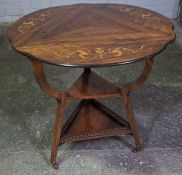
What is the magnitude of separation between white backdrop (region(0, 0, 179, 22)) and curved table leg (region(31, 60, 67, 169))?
91.1 inches

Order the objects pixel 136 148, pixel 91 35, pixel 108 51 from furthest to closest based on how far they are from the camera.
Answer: pixel 136 148, pixel 91 35, pixel 108 51

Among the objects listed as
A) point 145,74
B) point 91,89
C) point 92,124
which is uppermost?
point 145,74

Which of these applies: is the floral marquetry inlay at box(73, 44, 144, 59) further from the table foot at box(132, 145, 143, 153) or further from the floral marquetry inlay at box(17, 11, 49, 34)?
the table foot at box(132, 145, 143, 153)

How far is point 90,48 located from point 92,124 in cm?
65

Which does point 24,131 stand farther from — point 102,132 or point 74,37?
point 74,37

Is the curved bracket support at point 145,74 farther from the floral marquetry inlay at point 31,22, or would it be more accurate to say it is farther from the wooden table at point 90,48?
the floral marquetry inlay at point 31,22

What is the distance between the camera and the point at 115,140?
2049 mm

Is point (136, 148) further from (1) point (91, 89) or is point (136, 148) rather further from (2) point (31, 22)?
(2) point (31, 22)

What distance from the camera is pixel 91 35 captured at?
1.67 metres

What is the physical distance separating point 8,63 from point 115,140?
1.44m

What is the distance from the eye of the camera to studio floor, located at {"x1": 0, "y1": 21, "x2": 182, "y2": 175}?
6.10 ft

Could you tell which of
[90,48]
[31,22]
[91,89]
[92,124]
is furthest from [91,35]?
[92,124]

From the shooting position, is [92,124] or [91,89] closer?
[91,89]

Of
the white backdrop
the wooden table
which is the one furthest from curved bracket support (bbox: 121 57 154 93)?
the white backdrop
